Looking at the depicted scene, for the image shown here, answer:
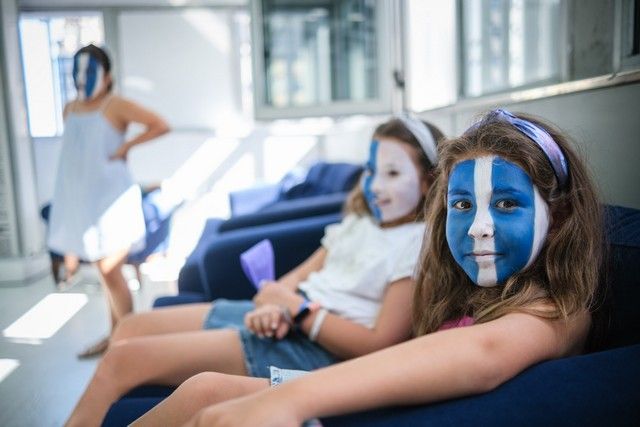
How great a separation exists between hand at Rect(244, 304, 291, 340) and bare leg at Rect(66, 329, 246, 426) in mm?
58

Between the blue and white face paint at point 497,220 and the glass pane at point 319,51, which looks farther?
the glass pane at point 319,51

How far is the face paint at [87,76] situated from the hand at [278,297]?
1.24 m

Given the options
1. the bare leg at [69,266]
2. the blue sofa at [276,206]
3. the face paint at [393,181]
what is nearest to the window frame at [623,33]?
the face paint at [393,181]

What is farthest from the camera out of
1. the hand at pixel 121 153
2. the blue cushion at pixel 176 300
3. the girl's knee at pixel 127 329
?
the hand at pixel 121 153

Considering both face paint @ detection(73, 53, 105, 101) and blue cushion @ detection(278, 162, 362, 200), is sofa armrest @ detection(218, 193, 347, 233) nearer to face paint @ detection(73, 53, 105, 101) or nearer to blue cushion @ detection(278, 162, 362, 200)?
blue cushion @ detection(278, 162, 362, 200)

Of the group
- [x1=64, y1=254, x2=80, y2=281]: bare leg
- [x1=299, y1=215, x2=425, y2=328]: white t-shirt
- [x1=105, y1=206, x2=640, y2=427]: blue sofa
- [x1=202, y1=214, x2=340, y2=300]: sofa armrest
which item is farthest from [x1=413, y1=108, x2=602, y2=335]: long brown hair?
[x1=64, y1=254, x2=80, y2=281]: bare leg

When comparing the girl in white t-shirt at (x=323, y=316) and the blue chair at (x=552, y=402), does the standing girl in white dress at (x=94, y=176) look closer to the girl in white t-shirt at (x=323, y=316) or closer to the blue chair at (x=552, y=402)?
the girl in white t-shirt at (x=323, y=316)

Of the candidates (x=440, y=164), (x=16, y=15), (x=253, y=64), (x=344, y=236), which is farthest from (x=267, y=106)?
(x=440, y=164)

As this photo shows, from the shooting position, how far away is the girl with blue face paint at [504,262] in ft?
2.22

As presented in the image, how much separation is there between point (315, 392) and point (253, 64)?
2.73 metres

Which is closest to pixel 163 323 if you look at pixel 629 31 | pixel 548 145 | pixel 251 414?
pixel 251 414

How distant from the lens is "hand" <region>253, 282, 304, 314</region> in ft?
4.18

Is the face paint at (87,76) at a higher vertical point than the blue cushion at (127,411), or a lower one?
higher

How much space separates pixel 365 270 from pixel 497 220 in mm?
511
